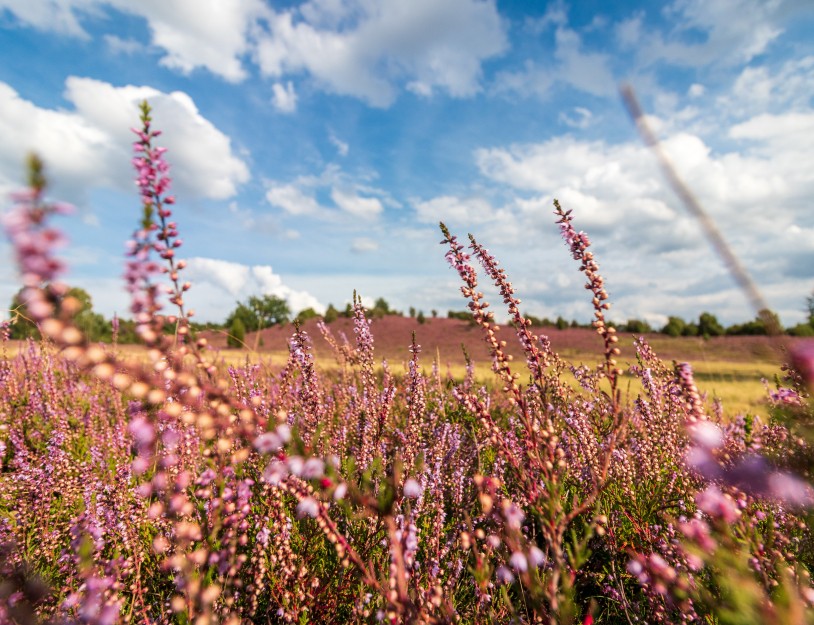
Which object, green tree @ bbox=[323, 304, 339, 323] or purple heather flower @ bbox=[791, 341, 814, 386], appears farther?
green tree @ bbox=[323, 304, 339, 323]

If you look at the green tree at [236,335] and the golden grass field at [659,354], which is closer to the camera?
the green tree at [236,335]

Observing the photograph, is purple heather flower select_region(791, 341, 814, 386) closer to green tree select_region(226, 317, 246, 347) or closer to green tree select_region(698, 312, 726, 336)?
green tree select_region(226, 317, 246, 347)

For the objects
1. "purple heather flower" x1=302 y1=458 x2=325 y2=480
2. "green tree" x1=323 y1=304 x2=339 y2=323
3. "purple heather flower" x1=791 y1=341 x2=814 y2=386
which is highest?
"green tree" x1=323 y1=304 x2=339 y2=323

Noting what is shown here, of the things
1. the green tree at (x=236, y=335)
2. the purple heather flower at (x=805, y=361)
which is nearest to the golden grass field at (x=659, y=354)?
the green tree at (x=236, y=335)

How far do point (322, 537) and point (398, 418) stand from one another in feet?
13.0

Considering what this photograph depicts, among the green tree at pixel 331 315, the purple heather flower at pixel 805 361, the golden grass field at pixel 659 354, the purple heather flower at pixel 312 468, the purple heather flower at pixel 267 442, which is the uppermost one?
the green tree at pixel 331 315

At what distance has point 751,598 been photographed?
956mm

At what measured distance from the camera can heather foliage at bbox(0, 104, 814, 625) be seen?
4.39 ft

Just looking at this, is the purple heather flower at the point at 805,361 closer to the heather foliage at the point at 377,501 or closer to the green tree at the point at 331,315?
the heather foliage at the point at 377,501

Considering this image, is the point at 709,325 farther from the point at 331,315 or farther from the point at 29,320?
the point at 29,320

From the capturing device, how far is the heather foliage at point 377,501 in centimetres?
134

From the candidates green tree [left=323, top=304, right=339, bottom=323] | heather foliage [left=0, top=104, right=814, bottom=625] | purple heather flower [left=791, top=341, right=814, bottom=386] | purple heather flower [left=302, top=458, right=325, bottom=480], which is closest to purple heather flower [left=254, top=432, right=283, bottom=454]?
heather foliage [left=0, top=104, right=814, bottom=625]

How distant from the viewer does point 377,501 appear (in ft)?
6.91

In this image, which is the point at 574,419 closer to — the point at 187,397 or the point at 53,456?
the point at 187,397
